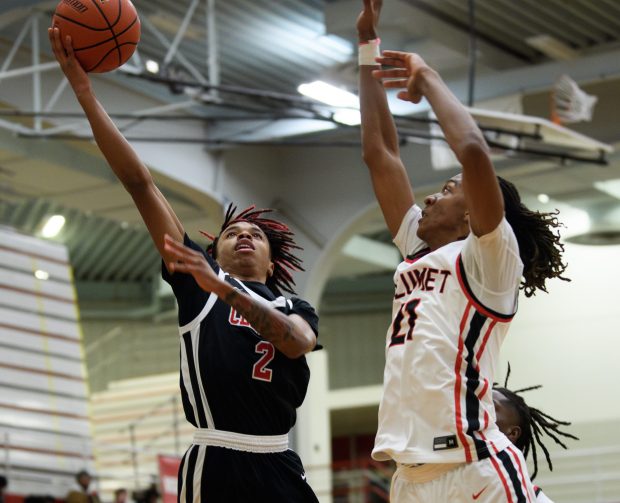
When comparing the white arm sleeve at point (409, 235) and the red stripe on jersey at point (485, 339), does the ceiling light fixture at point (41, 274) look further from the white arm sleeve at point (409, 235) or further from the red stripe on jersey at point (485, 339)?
the red stripe on jersey at point (485, 339)

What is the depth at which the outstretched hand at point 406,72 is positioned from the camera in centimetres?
430

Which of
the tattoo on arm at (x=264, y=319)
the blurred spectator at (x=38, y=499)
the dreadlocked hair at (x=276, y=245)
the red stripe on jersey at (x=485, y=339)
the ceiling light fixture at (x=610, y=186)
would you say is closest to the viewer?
the tattoo on arm at (x=264, y=319)

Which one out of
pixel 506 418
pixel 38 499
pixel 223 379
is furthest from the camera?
pixel 38 499

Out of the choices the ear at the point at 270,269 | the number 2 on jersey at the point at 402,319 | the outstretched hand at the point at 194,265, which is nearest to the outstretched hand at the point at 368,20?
the ear at the point at 270,269

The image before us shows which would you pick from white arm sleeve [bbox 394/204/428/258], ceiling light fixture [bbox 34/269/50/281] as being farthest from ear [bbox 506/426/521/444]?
ceiling light fixture [bbox 34/269/50/281]

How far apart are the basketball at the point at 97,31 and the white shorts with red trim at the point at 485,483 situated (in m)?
2.18

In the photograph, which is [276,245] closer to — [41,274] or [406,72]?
[406,72]

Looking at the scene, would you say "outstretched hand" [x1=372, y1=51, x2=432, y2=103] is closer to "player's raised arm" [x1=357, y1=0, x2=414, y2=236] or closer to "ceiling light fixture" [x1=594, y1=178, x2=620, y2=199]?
"player's raised arm" [x1=357, y1=0, x2=414, y2=236]

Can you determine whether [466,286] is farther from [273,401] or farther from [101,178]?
[101,178]

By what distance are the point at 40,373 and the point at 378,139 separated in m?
12.2

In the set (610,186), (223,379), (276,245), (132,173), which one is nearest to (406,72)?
(132,173)

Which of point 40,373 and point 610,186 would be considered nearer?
point 610,186

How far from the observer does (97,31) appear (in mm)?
5051

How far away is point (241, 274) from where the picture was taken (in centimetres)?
500
